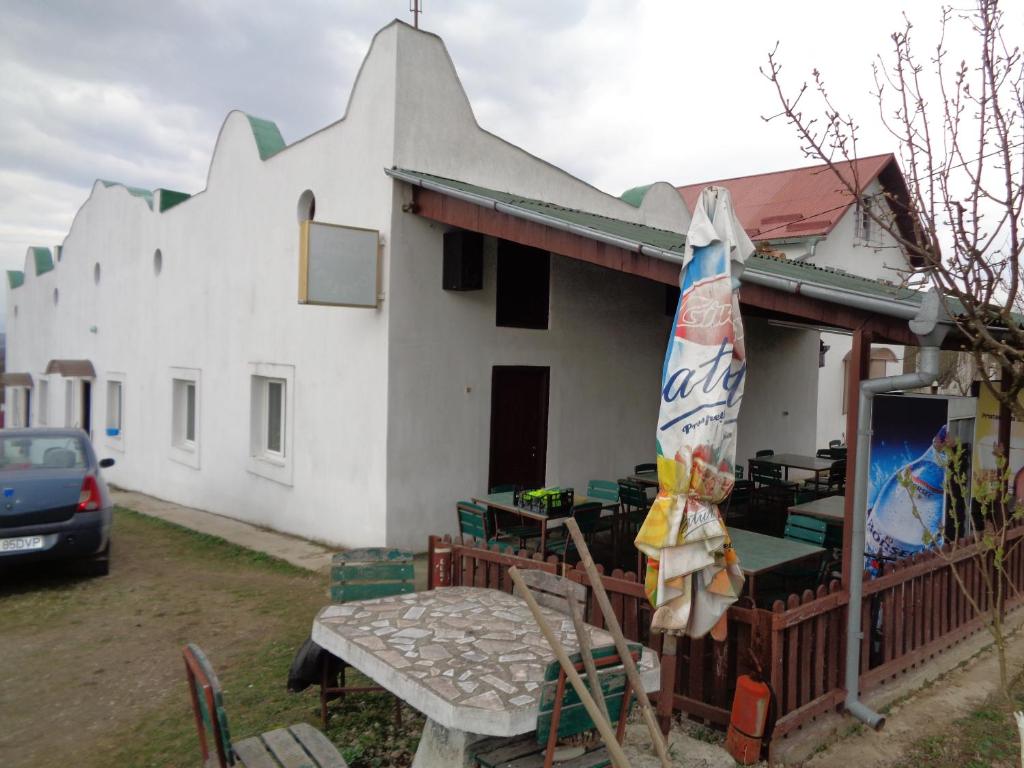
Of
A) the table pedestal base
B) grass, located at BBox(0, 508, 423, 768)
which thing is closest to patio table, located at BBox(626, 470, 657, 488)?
grass, located at BBox(0, 508, 423, 768)

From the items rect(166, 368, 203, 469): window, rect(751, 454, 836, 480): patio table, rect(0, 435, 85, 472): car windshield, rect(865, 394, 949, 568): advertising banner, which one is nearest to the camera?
rect(865, 394, 949, 568): advertising banner

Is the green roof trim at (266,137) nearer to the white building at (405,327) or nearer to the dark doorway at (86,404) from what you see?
the white building at (405,327)

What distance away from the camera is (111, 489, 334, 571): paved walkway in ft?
27.8

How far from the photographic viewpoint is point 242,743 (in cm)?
333

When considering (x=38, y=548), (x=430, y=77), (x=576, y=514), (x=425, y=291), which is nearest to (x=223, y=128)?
(x=430, y=77)

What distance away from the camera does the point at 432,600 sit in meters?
4.51

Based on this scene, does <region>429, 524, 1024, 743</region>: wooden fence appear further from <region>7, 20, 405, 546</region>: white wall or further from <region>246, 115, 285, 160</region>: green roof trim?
<region>246, 115, 285, 160</region>: green roof trim

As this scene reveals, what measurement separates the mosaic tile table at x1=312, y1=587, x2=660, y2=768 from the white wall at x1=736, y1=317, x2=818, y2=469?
9963 millimetres

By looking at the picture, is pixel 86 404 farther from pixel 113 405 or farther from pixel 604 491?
pixel 604 491

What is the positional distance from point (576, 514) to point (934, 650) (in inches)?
125

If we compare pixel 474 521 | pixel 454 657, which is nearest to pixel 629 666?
pixel 454 657

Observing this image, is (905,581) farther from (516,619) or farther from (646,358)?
(646,358)

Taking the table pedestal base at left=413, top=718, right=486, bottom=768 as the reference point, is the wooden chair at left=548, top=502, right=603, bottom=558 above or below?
above

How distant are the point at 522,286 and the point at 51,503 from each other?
5.70 metres
